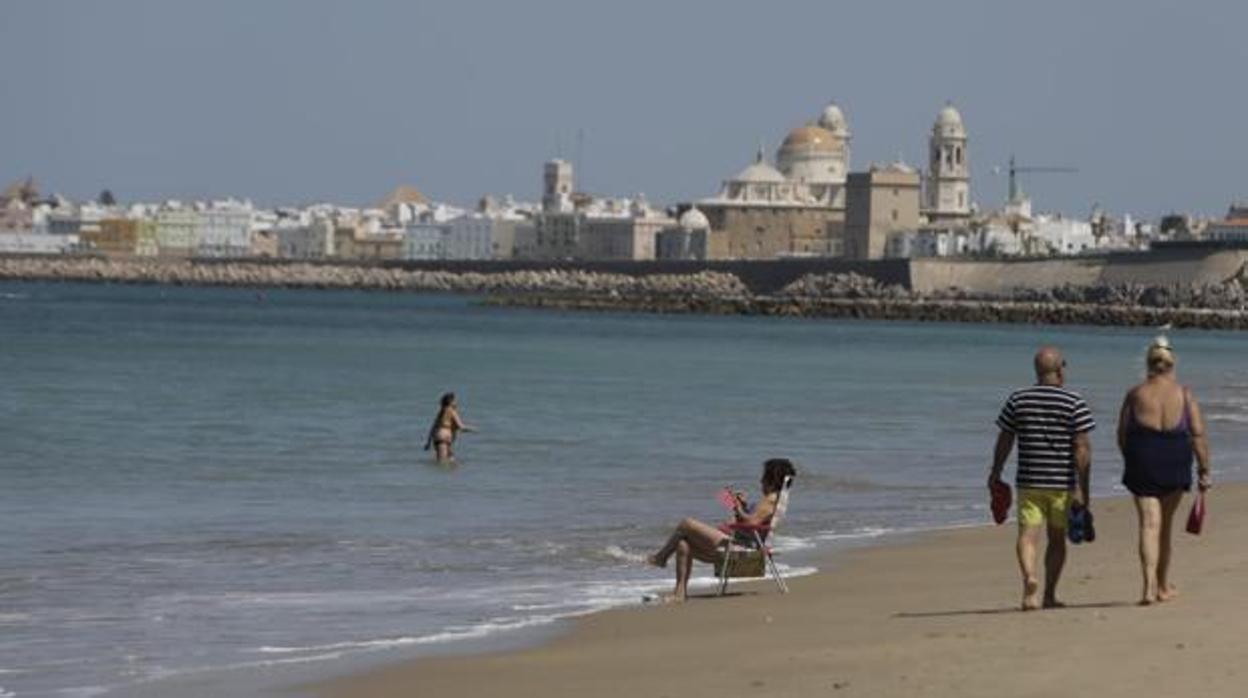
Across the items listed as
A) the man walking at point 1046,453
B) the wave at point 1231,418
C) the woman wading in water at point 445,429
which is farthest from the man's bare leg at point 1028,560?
the wave at point 1231,418

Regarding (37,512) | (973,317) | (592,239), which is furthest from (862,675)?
(592,239)

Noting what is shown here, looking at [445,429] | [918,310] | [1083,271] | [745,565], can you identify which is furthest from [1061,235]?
[745,565]

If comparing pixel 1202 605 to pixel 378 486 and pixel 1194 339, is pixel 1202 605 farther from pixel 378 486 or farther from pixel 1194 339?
pixel 1194 339

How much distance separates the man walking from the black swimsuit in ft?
0.54

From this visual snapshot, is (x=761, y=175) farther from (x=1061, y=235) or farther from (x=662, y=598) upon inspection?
(x=662, y=598)

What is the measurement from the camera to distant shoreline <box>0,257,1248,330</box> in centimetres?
10781

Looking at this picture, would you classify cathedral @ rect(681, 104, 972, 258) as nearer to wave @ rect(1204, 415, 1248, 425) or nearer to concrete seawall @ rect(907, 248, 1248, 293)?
concrete seawall @ rect(907, 248, 1248, 293)

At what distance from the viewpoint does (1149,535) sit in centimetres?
1064

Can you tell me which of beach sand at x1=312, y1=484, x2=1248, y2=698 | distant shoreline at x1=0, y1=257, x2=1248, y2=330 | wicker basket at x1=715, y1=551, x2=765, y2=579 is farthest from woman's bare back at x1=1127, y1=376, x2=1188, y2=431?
distant shoreline at x1=0, y1=257, x2=1248, y2=330

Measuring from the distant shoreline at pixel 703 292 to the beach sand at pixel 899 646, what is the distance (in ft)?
291

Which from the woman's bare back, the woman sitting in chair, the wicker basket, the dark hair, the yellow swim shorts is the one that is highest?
the woman's bare back

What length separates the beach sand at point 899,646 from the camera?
29.7ft

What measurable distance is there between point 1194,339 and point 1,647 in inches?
2868

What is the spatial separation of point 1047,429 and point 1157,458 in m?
0.42
